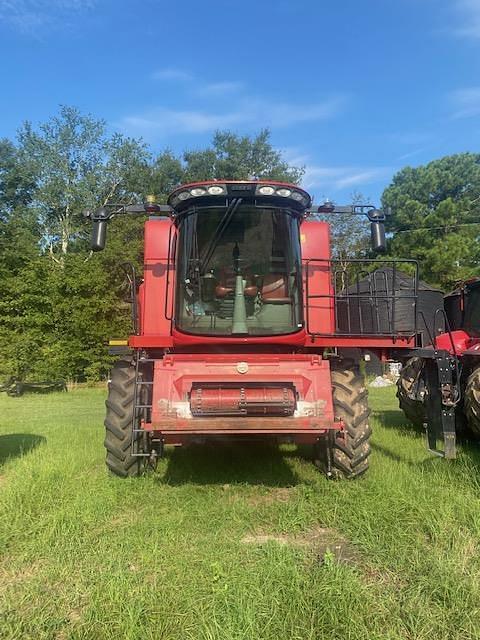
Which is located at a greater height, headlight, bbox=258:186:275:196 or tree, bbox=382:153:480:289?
tree, bbox=382:153:480:289

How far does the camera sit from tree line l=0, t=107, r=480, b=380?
1834 centimetres

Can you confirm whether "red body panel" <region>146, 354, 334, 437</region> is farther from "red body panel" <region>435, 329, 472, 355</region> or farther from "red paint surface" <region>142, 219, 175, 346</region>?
"red body panel" <region>435, 329, 472, 355</region>

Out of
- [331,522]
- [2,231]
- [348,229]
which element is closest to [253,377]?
[331,522]

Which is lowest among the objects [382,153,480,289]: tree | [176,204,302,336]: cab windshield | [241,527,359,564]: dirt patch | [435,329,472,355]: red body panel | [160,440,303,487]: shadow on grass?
[241,527,359,564]: dirt patch

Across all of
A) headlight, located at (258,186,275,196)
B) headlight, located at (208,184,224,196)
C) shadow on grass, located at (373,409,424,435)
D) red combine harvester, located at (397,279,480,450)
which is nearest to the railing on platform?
red combine harvester, located at (397,279,480,450)

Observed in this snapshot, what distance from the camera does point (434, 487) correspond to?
4.95m

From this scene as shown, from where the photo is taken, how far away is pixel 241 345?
5562 mm

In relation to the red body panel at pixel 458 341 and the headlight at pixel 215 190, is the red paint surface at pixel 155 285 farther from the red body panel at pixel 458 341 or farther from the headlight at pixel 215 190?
the red body panel at pixel 458 341

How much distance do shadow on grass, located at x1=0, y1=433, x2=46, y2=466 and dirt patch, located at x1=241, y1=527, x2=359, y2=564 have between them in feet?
13.1

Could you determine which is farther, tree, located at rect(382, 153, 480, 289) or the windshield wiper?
tree, located at rect(382, 153, 480, 289)

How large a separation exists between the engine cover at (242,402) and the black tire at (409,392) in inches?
156

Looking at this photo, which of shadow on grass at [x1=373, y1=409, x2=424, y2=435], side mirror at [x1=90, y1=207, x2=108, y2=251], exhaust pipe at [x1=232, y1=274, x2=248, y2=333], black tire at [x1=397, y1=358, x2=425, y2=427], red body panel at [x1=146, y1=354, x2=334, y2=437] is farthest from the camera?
shadow on grass at [x1=373, y1=409, x2=424, y2=435]

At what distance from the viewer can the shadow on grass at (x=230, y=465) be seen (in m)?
5.75

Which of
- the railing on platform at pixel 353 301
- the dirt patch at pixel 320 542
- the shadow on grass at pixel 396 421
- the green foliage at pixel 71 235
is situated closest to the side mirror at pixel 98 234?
the railing on platform at pixel 353 301
